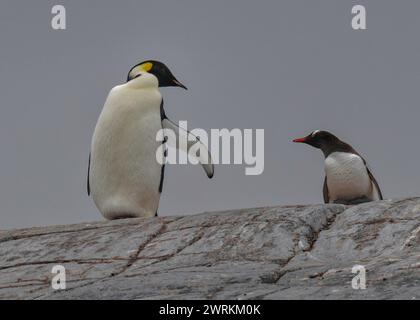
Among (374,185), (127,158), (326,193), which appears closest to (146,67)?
(127,158)

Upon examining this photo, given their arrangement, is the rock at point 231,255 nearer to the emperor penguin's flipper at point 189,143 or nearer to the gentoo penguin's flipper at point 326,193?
the emperor penguin's flipper at point 189,143

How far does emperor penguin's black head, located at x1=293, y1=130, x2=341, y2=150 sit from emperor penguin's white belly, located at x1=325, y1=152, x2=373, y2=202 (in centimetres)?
48

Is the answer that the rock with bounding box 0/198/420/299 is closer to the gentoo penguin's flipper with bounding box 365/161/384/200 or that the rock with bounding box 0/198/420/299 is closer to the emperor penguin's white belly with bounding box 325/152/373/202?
the emperor penguin's white belly with bounding box 325/152/373/202

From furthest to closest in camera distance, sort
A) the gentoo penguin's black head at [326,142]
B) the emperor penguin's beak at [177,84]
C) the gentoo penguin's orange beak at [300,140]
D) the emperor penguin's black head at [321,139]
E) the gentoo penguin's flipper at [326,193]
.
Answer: the gentoo penguin's orange beak at [300,140]
the emperor penguin's black head at [321,139]
the gentoo penguin's black head at [326,142]
the gentoo penguin's flipper at [326,193]
the emperor penguin's beak at [177,84]

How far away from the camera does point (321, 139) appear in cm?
1104

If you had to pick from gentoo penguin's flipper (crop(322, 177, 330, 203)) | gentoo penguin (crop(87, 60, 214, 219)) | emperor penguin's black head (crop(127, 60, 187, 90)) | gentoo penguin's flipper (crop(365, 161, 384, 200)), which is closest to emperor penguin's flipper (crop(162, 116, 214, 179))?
gentoo penguin (crop(87, 60, 214, 219))

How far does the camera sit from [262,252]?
20.4 ft

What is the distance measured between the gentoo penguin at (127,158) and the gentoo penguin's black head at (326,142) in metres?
2.38

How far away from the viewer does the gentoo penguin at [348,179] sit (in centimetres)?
1020

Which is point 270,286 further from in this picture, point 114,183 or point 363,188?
point 363,188

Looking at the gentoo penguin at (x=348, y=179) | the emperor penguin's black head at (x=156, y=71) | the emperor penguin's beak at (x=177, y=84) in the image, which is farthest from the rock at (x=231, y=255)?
the gentoo penguin at (x=348, y=179)
